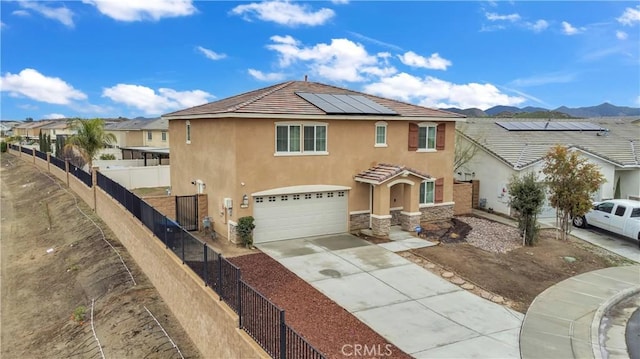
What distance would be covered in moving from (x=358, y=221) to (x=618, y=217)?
11.1 metres

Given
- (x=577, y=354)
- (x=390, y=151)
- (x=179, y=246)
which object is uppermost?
(x=390, y=151)

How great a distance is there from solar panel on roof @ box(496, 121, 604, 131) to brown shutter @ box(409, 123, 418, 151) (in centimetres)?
1245

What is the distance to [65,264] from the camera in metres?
18.9

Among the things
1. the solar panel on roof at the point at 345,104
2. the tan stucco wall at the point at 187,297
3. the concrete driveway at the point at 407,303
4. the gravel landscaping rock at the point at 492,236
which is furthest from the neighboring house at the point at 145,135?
the concrete driveway at the point at 407,303

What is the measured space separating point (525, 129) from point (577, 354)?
79.0 ft

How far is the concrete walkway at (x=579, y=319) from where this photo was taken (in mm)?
10062

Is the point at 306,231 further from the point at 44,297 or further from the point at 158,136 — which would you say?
the point at 158,136

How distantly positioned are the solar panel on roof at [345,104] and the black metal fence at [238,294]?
27.0 feet

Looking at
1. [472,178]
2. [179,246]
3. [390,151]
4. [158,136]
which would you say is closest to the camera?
[179,246]

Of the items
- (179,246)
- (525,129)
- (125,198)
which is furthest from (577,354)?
(525,129)

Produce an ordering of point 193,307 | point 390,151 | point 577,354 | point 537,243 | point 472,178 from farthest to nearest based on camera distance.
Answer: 1. point 472,178
2. point 390,151
3. point 537,243
4. point 193,307
5. point 577,354

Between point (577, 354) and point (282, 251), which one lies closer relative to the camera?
point (577, 354)
